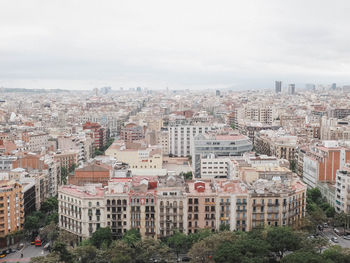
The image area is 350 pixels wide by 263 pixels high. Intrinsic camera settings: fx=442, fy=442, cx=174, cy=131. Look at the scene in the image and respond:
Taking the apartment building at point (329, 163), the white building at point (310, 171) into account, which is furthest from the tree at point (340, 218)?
the white building at point (310, 171)

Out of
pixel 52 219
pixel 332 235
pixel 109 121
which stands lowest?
pixel 332 235

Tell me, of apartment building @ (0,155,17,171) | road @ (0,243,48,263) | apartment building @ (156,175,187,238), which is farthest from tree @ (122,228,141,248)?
apartment building @ (0,155,17,171)

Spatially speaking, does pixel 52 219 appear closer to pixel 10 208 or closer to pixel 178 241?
pixel 10 208

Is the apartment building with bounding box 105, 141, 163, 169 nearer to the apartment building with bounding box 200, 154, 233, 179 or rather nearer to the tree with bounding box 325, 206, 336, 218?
the apartment building with bounding box 200, 154, 233, 179

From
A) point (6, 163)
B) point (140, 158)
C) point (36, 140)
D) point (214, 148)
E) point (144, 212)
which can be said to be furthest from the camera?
point (36, 140)

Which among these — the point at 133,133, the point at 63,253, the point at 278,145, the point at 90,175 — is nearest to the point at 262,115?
the point at 133,133

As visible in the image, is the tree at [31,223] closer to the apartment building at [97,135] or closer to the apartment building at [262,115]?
the apartment building at [97,135]
